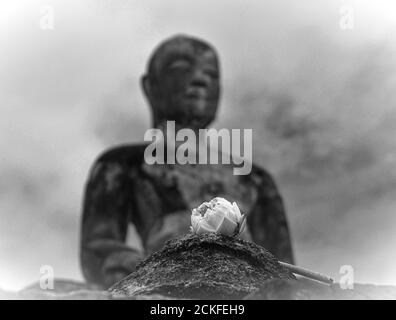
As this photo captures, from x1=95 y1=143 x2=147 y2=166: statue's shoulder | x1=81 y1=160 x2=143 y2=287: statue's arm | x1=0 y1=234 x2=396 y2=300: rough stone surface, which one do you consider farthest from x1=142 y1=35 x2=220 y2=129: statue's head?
x1=0 y1=234 x2=396 y2=300: rough stone surface

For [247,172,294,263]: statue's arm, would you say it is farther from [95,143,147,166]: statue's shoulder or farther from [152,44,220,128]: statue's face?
[95,143,147,166]: statue's shoulder

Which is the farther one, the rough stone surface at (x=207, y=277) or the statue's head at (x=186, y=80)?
the statue's head at (x=186, y=80)

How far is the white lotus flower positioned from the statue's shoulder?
7.25 metres

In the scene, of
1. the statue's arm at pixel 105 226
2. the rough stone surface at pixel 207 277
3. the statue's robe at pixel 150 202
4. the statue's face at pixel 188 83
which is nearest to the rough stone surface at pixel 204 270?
the rough stone surface at pixel 207 277

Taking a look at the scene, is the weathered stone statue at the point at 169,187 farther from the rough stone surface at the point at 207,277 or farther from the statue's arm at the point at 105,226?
the rough stone surface at the point at 207,277

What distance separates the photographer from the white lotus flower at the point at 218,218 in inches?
104

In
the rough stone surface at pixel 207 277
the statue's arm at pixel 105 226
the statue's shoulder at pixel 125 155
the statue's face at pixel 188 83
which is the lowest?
the rough stone surface at pixel 207 277

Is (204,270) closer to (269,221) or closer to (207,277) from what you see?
(207,277)

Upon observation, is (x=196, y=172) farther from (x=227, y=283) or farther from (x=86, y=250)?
(x=227, y=283)

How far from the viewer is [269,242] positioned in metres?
10.2

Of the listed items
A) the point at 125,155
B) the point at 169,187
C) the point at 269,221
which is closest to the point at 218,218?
the point at 169,187

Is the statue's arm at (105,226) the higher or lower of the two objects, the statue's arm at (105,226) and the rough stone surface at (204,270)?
the higher

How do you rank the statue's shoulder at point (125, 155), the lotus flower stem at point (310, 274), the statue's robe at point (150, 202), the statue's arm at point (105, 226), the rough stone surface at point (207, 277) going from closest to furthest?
1. the rough stone surface at point (207, 277)
2. the lotus flower stem at point (310, 274)
3. the statue's arm at point (105, 226)
4. the statue's robe at point (150, 202)
5. the statue's shoulder at point (125, 155)

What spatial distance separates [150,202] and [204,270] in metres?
7.05
